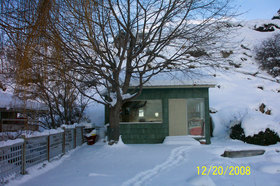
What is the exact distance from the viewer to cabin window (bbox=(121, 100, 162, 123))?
13906mm

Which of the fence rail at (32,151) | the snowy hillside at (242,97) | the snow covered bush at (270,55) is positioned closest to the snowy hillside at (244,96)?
the snowy hillside at (242,97)

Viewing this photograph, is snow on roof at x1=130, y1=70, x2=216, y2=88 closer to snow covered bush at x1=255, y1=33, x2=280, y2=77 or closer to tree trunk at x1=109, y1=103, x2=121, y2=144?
tree trunk at x1=109, y1=103, x2=121, y2=144

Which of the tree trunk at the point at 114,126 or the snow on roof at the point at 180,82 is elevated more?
the snow on roof at the point at 180,82

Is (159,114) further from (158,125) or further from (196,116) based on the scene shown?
(196,116)

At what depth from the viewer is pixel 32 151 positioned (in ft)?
25.3

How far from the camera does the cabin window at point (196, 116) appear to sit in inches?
550

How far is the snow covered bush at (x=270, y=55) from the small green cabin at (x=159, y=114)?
2313 centimetres

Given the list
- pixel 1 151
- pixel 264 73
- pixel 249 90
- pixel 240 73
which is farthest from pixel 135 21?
pixel 264 73

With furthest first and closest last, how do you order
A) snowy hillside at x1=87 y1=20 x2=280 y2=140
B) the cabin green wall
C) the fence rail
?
the cabin green wall, snowy hillside at x1=87 y1=20 x2=280 y2=140, the fence rail

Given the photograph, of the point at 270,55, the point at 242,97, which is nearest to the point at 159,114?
the point at 242,97

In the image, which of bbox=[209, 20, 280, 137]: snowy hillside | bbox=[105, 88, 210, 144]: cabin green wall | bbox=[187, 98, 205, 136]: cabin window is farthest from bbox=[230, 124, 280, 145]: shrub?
bbox=[187, 98, 205, 136]: cabin window

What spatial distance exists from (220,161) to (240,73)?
91.3 feet

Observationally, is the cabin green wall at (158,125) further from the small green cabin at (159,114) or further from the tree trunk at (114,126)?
the tree trunk at (114,126)

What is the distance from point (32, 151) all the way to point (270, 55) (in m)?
35.4
